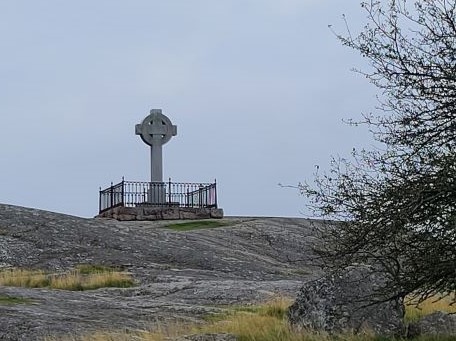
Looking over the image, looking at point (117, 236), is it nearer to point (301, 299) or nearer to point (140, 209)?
point (140, 209)

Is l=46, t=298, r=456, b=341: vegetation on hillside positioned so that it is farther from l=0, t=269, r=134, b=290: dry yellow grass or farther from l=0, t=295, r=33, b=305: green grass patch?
l=0, t=269, r=134, b=290: dry yellow grass

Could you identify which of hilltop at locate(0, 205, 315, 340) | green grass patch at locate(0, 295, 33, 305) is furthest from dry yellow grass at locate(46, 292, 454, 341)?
green grass patch at locate(0, 295, 33, 305)

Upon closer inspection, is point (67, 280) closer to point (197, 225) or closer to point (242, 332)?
point (242, 332)

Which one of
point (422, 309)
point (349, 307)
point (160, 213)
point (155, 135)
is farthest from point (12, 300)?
point (155, 135)

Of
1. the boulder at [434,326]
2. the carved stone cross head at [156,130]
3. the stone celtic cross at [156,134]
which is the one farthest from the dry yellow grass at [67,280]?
the carved stone cross head at [156,130]

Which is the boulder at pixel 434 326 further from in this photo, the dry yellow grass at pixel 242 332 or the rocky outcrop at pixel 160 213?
the rocky outcrop at pixel 160 213

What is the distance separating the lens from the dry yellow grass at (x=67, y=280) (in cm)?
1994

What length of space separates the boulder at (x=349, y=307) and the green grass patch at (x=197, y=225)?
21391 millimetres

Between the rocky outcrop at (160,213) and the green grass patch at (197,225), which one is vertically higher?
the rocky outcrop at (160,213)

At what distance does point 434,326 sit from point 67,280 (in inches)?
406

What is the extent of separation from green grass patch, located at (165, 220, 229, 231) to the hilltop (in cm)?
8

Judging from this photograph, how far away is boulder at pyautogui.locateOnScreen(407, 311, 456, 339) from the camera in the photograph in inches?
464

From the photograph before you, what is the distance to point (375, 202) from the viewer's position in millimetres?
10273

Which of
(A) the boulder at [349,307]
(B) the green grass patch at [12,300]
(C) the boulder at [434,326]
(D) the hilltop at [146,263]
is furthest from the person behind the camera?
(B) the green grass patch at [12,300]
